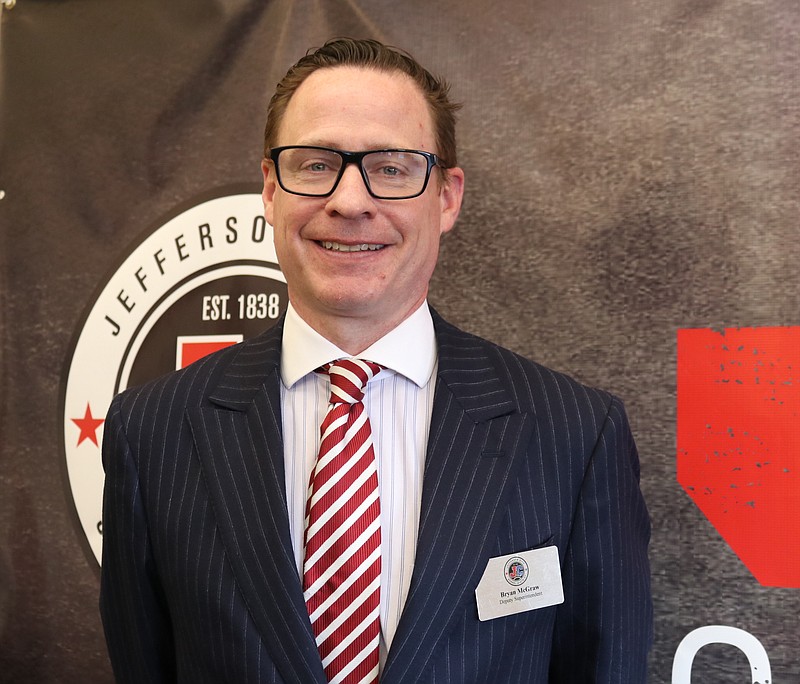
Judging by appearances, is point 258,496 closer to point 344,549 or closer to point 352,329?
point 344,549

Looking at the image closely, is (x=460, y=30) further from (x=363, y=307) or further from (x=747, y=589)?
(x=747, y=589)

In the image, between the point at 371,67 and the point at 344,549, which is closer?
the point at 344,549

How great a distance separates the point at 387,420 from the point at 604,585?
0.39 metres

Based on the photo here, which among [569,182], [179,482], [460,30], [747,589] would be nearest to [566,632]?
[747,589]

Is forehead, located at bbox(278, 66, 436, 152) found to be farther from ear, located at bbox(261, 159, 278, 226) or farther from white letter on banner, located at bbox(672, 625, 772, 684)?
white letter on banner, located at bbox(672, 625, 772, 684)

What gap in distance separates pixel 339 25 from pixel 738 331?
3.58 ft

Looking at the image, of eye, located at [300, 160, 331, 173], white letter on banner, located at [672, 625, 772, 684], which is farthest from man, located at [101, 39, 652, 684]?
white letter on banner, located at [672, 625, 772, 684]

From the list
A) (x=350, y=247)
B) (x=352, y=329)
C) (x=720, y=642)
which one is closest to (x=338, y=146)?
(x=350, y=247)

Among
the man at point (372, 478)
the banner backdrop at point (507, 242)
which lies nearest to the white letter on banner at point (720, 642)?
the banner backdrop at point (507, 242)

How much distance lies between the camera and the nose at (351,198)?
127 centimetres

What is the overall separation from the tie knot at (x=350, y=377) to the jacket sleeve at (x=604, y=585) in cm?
35

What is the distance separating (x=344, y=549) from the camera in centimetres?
121

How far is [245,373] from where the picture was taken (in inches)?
54.4

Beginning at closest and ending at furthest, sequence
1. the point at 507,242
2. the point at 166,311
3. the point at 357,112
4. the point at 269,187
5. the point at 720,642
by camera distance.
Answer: the point at 357,112
the point at 269,187
the point at 720,642
the point at 507,242
the point at 166,311
